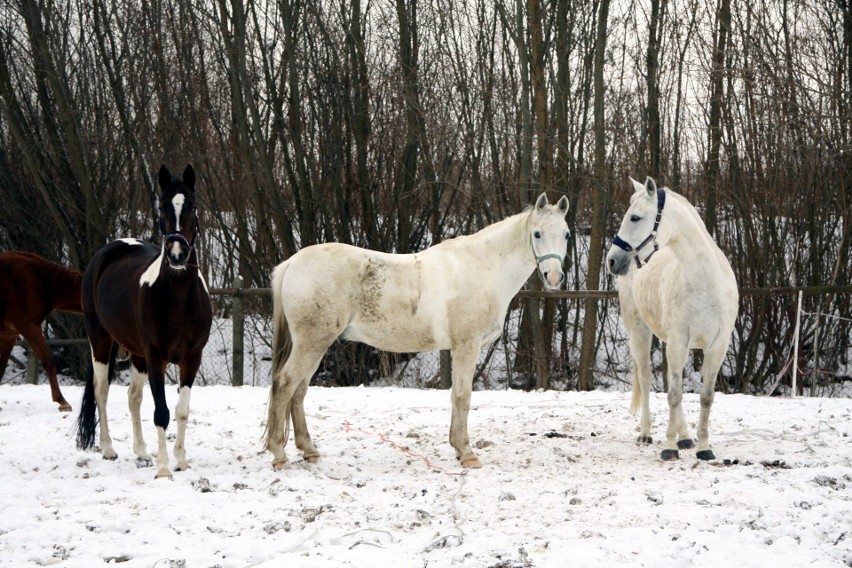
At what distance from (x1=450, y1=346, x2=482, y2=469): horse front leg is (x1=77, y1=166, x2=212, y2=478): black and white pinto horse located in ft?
5.63

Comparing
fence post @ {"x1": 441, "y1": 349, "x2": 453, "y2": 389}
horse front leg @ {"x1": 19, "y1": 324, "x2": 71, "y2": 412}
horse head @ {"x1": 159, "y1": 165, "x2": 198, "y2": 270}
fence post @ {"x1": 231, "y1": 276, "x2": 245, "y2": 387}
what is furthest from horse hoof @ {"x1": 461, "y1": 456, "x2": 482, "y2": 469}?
fence post @ {"x1": 231, "y1": 276, "x2": 245, "y2": 387}

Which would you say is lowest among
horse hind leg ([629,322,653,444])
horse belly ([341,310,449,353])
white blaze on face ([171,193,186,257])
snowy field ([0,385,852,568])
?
snowy field ([0,385,852,568])

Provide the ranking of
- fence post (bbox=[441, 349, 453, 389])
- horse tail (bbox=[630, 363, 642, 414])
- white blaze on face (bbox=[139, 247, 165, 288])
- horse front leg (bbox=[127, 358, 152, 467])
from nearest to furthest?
white blaze on face (bbox=[139, 247, 165, 288]) → horse front leg (bbox=[127, 358, 152, 467]) → horse tail (bbox=[630, 363, 642, 414]) → fence post (bbox=[441, 349, 453, 389])

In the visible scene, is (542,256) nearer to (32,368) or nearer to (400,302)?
(400,302)

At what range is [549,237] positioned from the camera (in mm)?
5344

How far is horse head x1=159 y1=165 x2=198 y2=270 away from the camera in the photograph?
4.69 m

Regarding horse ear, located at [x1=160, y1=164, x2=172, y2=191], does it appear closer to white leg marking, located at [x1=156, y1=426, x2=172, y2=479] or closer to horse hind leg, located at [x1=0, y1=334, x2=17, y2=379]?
white leg marking, located at [x1=156, y1=426, x2=172, y2=479]

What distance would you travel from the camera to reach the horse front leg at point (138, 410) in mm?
5289

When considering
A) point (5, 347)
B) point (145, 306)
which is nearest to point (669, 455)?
→ point (145, 306)

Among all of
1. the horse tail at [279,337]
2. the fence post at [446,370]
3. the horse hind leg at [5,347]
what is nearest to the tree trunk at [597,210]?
the fence post at [446,370]

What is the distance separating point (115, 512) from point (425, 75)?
9438mm

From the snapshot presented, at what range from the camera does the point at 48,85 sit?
13.6m

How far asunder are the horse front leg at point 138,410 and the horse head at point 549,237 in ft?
9.38

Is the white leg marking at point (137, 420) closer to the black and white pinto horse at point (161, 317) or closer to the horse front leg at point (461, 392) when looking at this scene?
the black and white pinto horse at point (161, 317)
